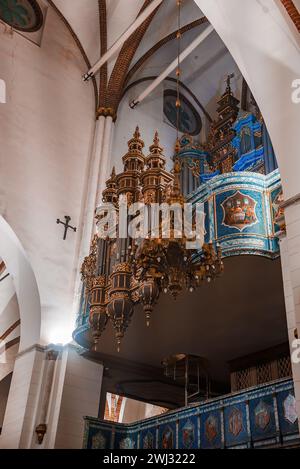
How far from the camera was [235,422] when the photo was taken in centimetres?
882

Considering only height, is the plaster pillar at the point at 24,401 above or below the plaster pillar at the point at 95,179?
below

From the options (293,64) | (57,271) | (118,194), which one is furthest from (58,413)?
(293,64)

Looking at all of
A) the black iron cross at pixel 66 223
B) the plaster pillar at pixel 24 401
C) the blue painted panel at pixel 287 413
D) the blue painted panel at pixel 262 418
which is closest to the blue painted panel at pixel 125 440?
the plaster pillar at pixel 24 401

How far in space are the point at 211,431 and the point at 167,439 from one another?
3.99 ft

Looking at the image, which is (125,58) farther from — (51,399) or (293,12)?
(51,399)

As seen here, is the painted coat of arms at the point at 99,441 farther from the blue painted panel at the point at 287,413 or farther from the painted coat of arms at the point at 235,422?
the blue painted panel at the point at 287,413

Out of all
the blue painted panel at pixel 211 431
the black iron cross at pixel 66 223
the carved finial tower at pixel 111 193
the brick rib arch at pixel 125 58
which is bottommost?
the blue painted panel at pixel 211 431

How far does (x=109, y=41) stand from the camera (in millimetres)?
15047

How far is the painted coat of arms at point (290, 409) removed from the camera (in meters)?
7.93

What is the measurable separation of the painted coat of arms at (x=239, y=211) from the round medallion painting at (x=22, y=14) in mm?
8672

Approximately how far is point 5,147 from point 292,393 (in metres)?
8.28

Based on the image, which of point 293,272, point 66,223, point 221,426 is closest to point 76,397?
point 221,426

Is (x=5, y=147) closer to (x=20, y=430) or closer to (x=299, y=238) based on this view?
(x=20, y=430)
